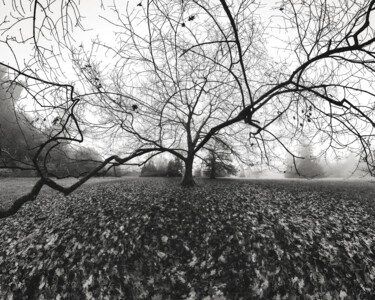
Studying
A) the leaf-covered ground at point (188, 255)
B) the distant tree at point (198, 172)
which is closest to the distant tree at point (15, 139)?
the leaf-covered ground at point (188, 255)

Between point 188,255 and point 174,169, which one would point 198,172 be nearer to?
point 174,169

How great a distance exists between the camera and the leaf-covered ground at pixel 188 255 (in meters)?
3.51

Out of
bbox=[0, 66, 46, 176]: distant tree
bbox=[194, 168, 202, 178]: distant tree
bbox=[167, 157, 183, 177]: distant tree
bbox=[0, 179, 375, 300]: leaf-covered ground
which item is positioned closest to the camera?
bbox=[0, 66, 46, 176]: distant tree

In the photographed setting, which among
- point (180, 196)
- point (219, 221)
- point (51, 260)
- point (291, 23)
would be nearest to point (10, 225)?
point (51, 260)

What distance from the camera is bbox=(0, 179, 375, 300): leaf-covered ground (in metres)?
3.51

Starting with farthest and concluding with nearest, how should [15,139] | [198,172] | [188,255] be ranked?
[198,172] < [15,139] < [188,255]

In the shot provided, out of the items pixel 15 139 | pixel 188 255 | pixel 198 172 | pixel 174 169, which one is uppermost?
pixel 15 139

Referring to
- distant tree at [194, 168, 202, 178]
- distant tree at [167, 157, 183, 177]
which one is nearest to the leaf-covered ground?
distant tree at [167, 157, 183, 177]

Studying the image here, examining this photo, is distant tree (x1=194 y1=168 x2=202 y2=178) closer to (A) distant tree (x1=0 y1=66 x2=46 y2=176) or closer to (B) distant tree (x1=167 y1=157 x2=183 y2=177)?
(B) distant tree (x1=167 y1=157 x2=183 y2=177)

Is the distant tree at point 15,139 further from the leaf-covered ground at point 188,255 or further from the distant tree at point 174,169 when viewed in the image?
the distant tree at point 174,169

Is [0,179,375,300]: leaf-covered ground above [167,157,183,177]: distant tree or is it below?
below

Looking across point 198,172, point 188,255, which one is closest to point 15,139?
point 198,172

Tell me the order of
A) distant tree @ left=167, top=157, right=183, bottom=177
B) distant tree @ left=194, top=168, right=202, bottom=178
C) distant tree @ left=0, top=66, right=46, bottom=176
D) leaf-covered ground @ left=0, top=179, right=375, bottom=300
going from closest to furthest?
distant tree @ left=0, top=66, right=46, bottom=176 < leaf-covered ground @ left=0, top=179, right=375, bottom=300 < distant tree @ left=167, top=157, right=183, bottom=177 < distant tree @ left=194, top=168, right=202, bottom=178

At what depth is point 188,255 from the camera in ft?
14.0
